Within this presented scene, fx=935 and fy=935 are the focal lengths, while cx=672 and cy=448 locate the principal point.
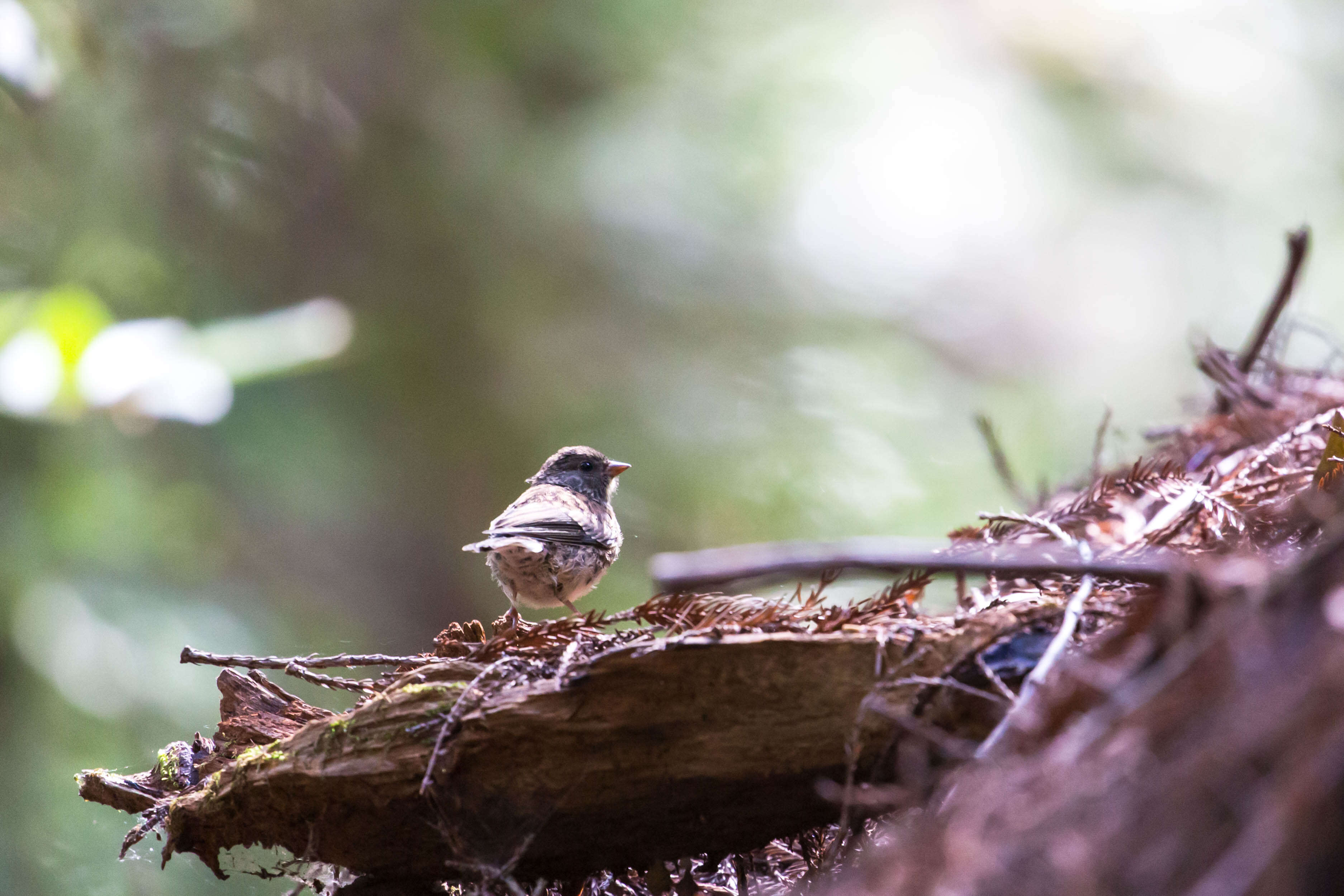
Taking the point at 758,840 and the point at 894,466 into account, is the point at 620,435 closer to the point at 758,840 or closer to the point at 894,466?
the point at 894,466

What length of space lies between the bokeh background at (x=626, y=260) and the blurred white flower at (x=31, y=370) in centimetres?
182

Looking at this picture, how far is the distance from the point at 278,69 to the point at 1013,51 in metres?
5.23

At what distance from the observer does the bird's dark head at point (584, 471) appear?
412 centimetres

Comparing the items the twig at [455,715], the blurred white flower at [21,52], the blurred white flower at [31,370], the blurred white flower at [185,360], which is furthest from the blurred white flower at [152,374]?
the twig at [455,715]

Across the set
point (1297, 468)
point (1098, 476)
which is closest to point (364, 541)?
point (1098, 476)

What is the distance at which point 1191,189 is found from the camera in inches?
266

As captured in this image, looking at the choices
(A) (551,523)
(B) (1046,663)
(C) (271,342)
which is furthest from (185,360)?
(B) (1046,663)

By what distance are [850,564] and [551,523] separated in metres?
2.24

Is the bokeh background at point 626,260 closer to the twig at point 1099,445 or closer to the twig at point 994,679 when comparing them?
the twig at point 1099,445

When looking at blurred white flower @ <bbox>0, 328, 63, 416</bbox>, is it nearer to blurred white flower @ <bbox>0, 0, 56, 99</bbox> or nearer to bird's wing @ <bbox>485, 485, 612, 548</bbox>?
blurred white flower @ <bbox>0, 0, 56, 99</bbox>

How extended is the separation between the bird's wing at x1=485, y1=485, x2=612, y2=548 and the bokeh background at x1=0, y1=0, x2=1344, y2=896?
8.87 feet

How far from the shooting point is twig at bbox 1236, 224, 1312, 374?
300cm

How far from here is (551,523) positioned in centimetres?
321

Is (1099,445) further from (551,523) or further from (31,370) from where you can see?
(31,370)
